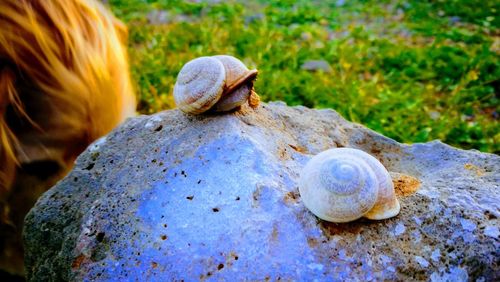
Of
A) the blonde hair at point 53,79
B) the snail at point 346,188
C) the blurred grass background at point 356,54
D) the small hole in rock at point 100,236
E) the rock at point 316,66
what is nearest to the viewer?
the snail at point 346,188

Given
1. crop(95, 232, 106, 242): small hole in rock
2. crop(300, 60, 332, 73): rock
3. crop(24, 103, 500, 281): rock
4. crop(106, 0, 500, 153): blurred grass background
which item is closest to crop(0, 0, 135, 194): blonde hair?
crop(24, 103, 500, 281): rock

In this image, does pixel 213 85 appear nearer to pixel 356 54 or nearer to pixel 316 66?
pixel 316 66

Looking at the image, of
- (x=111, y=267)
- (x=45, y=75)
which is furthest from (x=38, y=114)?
(x=111, y=267)

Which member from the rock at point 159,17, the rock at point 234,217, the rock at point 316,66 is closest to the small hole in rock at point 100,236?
the rock at point 234,217

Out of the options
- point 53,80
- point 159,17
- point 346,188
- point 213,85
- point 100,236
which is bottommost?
point 159,17

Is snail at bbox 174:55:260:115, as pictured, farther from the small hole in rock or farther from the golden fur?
the golden fur

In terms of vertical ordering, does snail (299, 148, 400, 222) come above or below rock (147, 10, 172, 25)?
above

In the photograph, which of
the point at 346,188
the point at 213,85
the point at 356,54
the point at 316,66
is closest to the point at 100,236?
the point at 213,85

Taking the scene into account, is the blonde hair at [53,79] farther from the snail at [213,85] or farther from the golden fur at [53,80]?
the snail at [213,85]
